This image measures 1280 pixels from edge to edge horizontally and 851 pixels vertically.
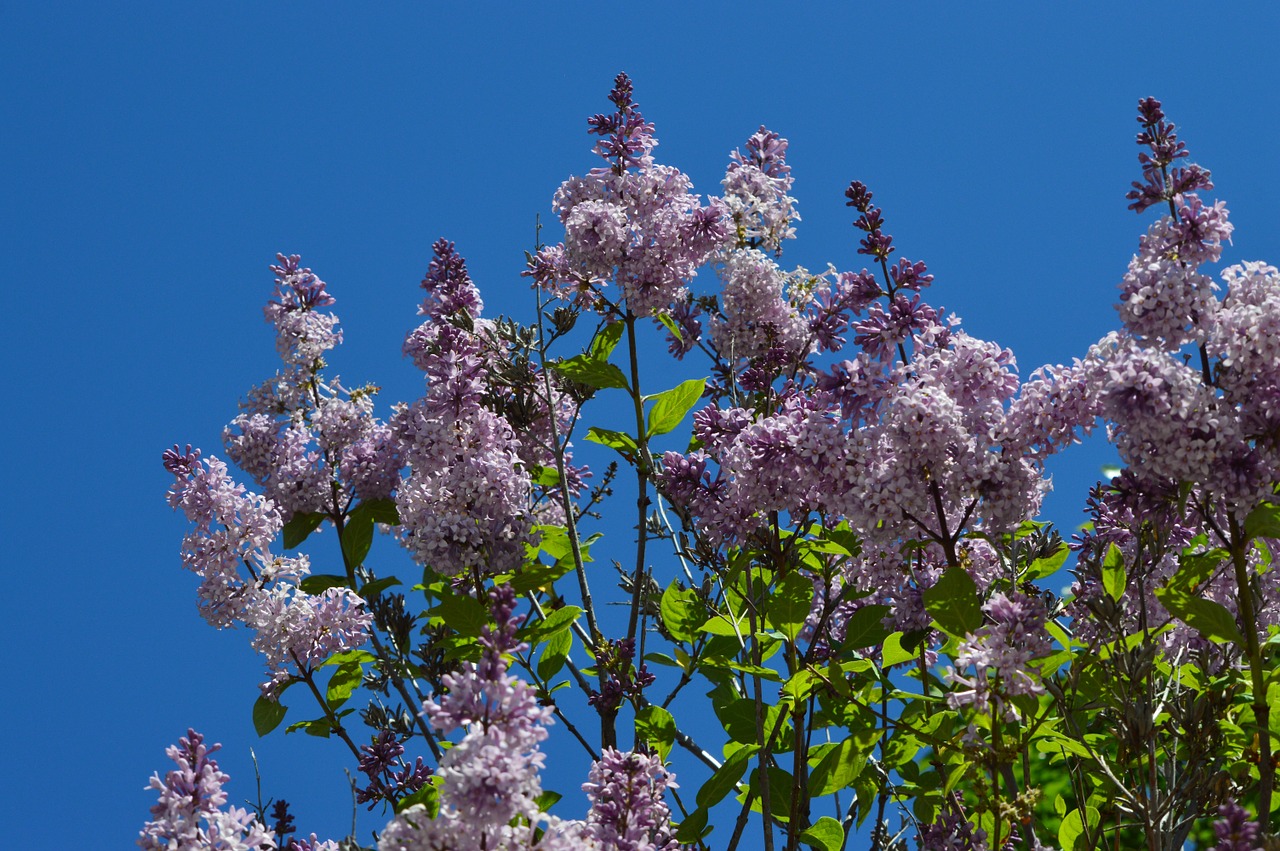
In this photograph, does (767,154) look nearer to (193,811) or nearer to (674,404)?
(674,404)

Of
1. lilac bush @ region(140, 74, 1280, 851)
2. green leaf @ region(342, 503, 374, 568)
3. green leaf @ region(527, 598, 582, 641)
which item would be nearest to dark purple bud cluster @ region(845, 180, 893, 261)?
lilac bush @ region(140, 74, 1280, 851)

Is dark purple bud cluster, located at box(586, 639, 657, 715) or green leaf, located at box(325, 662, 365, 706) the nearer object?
dark purple bud cluster, located at box(586, 639, 657, 715)

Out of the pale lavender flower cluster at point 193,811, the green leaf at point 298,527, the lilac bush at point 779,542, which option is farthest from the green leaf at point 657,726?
the green leaf at point 298,527

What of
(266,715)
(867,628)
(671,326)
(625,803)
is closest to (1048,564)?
(867,628)

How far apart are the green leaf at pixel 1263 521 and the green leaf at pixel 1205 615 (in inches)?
9.8

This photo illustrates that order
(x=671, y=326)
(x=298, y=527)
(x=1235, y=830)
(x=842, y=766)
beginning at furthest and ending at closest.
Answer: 1. (x=298, y=527)
2. (x=671, y=326)
3. (x=842, y=766)
4. (x=1235, y=830)

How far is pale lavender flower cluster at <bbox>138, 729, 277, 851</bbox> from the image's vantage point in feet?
11.2

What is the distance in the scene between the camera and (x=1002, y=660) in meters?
3.83

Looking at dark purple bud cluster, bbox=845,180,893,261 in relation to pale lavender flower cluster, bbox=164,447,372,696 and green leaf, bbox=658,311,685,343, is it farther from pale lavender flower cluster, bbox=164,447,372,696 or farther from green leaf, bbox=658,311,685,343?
pale lavender flower cluster, bbox=164,447,372,696

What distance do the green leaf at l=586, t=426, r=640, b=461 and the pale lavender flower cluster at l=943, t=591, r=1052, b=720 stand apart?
7.04 ft

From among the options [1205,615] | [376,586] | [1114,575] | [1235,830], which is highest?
[376,586]

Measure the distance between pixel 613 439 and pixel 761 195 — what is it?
1.54 m

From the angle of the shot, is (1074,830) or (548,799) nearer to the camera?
(548,799)

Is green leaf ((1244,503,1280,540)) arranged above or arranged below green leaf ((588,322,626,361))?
below
